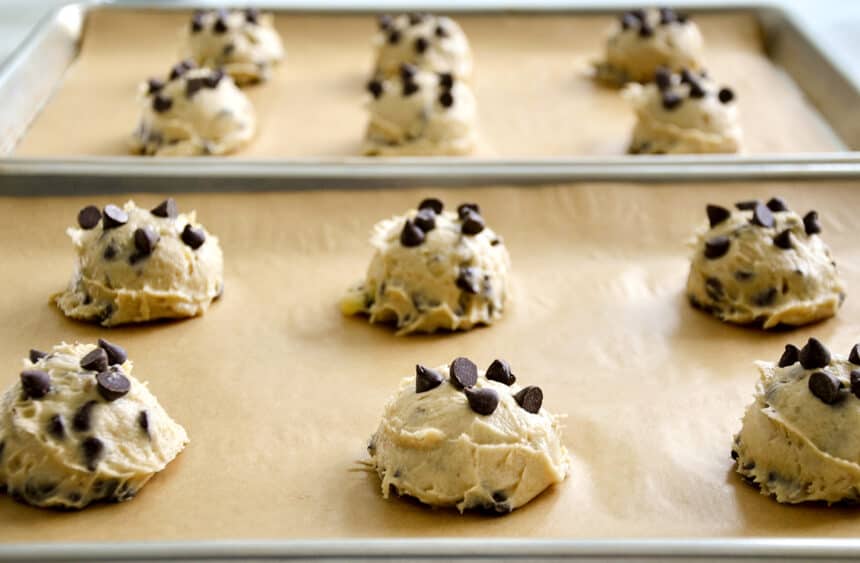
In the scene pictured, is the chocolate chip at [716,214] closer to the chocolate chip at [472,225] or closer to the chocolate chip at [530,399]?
the chocolate chip at [472,225]

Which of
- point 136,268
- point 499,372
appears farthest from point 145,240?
point 499,372

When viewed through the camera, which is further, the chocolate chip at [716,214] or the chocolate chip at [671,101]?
the chocolate chip at [671,101]

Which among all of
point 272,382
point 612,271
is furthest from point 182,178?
point 612,271

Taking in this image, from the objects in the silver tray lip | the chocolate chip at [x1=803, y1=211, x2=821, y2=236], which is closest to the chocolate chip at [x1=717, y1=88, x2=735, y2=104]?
the chocolate chip at [x1=803, y1=211, x2=821, y2=236]

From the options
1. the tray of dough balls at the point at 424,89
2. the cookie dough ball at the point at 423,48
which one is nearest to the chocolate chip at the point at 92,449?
the tray of dough balls at the point at 424,89

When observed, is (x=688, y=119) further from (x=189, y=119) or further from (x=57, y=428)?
(x=57, y=428)

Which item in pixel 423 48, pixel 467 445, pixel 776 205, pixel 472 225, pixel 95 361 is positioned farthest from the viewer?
pixel 423 48

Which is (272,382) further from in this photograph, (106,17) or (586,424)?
(106,17)
